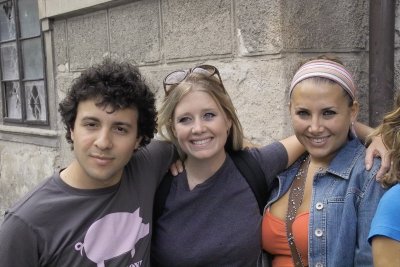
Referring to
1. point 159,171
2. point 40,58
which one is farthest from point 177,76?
point 40,58

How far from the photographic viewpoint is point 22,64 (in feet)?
18.4

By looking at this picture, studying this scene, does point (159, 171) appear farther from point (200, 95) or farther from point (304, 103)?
point (304, 103)

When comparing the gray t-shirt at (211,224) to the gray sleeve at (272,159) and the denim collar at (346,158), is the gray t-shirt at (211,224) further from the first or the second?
the denim collar at (346,158)

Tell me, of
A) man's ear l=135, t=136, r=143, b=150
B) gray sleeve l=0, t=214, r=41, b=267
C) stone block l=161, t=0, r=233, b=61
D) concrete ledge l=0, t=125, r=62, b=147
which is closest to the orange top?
man's ear l=135, t=136, r=143, b=150

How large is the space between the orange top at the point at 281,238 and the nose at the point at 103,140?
0.74m

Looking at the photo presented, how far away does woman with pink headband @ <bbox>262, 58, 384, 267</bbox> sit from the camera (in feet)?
5.54

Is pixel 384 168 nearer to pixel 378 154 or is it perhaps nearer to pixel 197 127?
pixel 378 154

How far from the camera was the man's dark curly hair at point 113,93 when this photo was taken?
1.85 metres

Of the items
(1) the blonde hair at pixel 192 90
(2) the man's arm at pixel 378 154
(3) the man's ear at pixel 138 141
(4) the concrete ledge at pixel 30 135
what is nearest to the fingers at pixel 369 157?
(2) the man's arm at pixel 378 154

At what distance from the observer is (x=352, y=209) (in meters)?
1.69

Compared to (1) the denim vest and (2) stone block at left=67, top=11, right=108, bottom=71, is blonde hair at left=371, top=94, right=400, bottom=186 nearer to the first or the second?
(1) the denim vest

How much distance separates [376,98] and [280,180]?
99 cm

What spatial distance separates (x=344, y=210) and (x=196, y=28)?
1.76 m

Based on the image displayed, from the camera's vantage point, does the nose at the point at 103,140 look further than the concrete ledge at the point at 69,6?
No
